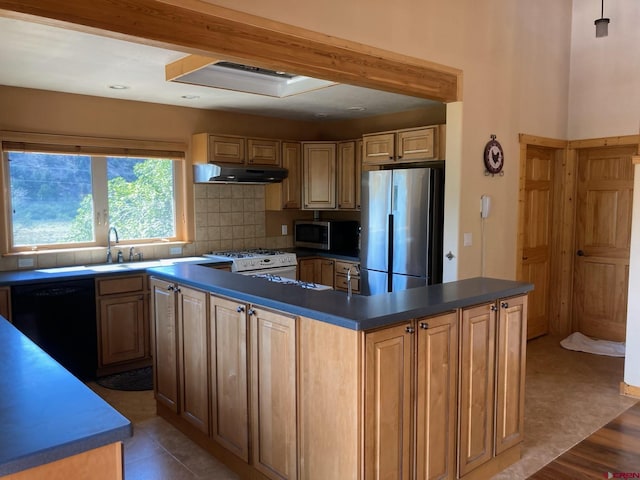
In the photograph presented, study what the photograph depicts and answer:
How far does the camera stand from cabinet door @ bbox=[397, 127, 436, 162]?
4996 millimetres

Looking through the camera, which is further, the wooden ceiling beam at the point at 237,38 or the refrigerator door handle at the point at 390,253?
the refrigerator door handle at the point at 390,253

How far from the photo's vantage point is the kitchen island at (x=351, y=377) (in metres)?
2.23

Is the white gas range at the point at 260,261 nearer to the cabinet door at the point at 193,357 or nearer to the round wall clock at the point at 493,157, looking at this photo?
the cabinet door at the point at 193,357

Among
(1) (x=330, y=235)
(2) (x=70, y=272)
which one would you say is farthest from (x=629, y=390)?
(2) (x=70, y=272)

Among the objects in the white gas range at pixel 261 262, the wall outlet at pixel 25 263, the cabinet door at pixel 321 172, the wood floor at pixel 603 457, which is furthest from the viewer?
the cabinet door at pixel 321 172

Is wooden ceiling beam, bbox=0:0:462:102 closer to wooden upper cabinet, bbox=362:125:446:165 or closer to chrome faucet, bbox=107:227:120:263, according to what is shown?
wooden upper cabinet, bbox=362:125:446:165

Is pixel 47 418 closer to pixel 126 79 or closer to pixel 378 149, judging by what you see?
pixel 126 79

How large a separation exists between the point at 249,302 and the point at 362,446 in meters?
0.91

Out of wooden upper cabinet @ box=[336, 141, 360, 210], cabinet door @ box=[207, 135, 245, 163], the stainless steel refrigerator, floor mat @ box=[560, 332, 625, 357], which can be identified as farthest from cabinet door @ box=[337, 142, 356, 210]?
floor mat @ box=[560, 332, 625, 357]

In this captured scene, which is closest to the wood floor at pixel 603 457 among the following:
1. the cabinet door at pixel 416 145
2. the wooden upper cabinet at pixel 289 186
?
the cabinet door at pixel 416 145

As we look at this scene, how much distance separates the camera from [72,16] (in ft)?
7.42

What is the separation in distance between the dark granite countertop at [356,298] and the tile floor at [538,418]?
1.02 m

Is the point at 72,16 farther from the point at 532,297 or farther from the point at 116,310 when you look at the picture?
the point at 532,297

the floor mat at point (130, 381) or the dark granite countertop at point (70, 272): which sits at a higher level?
the dark granite countertop at point (70, 272)
